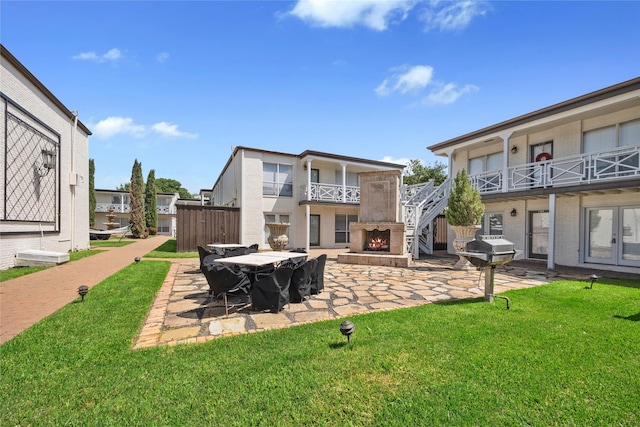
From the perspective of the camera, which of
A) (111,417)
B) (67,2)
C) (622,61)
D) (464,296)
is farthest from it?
(622,61)

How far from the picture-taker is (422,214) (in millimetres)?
13141

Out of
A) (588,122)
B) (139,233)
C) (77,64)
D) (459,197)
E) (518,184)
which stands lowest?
(139,233)

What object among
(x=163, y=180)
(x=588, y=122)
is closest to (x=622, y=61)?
(x=588, y=122)

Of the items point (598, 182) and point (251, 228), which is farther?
point (251, 228)

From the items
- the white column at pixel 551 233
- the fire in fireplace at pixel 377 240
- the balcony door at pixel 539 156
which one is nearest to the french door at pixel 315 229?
the fire in fireplace at pixel 377 240

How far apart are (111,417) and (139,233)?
89.4ft

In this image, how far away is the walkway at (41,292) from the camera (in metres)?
4.10

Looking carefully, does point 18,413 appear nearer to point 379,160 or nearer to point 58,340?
point 58,340

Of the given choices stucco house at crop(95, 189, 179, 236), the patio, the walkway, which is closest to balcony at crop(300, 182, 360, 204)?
the patio

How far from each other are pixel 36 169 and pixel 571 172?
59.4 ft

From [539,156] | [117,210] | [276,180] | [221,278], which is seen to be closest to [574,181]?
[539,156]

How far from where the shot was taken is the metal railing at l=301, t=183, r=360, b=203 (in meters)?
16.5

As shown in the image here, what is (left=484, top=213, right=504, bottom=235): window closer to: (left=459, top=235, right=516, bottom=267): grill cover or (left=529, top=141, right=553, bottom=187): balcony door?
(left=529, top=141, right=553, bottom=187): balcony door

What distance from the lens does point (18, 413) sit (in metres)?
2.13
